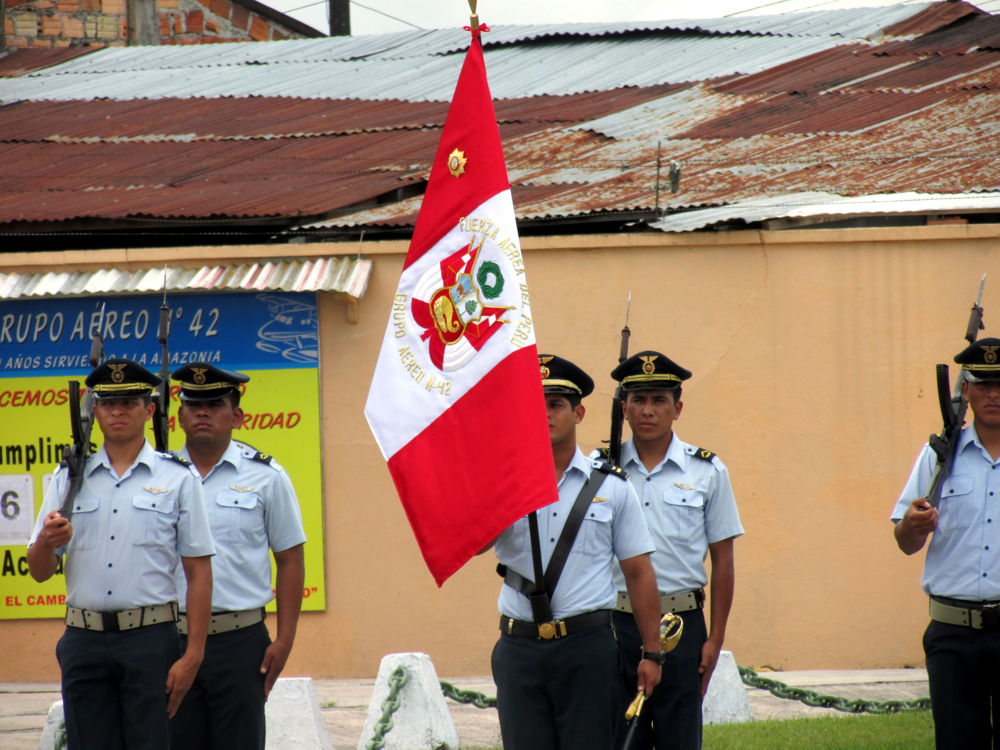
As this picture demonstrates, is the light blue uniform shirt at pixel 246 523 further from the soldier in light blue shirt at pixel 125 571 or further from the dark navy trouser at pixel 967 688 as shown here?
the dark navy trouser at pixel 967 688

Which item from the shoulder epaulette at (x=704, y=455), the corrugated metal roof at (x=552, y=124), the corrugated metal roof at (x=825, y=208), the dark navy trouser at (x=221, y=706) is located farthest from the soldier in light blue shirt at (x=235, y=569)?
the corrugated metal roof at (x=825, y=208)

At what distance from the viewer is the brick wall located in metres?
18.8

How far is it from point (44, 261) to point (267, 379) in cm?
190

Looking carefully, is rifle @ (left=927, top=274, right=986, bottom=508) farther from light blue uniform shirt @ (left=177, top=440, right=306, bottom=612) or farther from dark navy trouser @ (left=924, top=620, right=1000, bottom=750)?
light blue uniform shirt @ (left=177, top=440, right=306, bottom=612)

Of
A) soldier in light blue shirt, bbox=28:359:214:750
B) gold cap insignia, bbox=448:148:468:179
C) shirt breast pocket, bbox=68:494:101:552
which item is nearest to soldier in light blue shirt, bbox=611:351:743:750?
gold cap insignia, bbox=448:148:468:179

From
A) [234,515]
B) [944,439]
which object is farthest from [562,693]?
[944,439]

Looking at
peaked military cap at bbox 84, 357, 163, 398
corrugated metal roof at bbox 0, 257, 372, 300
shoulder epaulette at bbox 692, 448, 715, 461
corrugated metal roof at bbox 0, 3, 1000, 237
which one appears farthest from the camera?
corrugated metal roof at bbox 0, 3, 1000, 237

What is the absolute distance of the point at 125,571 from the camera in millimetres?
4918

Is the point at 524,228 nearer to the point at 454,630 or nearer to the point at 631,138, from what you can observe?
the point at 631,138

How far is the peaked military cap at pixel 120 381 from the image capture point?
16.5 ft

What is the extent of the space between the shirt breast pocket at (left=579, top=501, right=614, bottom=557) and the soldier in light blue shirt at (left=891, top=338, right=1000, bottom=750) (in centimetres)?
119

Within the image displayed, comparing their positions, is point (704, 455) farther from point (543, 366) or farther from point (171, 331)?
point (171, 331)

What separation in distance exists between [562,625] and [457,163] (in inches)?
68.6

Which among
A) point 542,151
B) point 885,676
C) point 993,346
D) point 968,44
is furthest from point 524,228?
point 968,44
